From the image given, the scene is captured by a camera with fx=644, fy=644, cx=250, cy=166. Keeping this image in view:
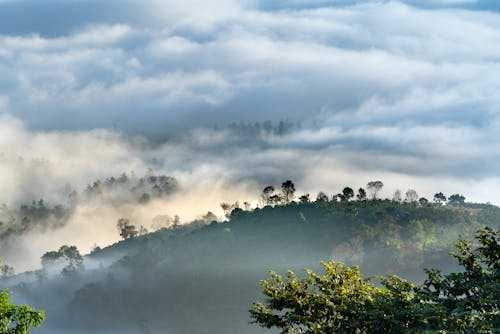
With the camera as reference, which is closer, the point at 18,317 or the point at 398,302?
the point at 18,317

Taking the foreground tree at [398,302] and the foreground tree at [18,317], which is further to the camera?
the foreground tree at [398,302]

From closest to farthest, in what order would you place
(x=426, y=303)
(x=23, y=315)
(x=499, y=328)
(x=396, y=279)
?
(x=23, y=315) < (x=499, y=328) < (x=426, y=303) < (x=396, y=279)

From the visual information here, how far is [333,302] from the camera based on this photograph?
5922cm

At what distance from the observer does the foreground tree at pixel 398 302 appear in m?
50.9

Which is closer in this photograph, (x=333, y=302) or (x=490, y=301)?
(x=490, y=301)

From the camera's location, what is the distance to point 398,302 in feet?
181

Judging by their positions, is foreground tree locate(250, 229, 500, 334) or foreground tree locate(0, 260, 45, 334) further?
foreground tree locate(250, 229, 500, 334)

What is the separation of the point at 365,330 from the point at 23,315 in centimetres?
2844

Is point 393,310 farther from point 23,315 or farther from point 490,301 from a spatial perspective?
point 23,315

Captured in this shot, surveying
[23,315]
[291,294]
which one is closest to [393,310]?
[291,294]

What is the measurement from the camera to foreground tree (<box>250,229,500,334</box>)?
5088 centimetres

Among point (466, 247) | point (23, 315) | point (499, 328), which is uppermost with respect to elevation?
point (466, 247)

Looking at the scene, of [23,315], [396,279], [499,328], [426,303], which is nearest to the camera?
[23,315]

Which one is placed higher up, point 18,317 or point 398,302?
point 18,317
